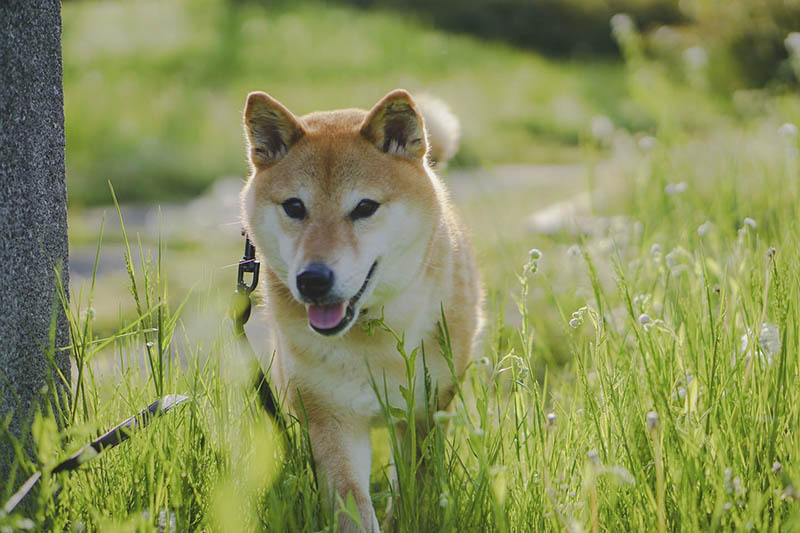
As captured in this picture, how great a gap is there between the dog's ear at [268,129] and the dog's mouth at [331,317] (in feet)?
1.94

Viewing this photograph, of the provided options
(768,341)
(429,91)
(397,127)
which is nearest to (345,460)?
(397,127)

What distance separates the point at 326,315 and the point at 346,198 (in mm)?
382

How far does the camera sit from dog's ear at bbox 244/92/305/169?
2412mm

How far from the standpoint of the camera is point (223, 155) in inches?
325

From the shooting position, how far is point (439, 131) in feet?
10.5

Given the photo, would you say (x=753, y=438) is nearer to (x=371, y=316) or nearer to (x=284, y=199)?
(x=371, y=316)

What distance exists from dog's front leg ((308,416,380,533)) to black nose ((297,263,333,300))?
412 mm

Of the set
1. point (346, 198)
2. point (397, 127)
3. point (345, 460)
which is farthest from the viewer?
point (397, 127)

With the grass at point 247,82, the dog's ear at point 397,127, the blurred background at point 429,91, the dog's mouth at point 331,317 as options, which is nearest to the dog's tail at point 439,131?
the blurred background at point 429,91

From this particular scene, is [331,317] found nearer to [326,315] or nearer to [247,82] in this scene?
[326,315]

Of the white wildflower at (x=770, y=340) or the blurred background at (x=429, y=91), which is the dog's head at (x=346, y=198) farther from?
the white wildflower at (x=770, y=340)

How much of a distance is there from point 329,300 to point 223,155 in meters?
6.46

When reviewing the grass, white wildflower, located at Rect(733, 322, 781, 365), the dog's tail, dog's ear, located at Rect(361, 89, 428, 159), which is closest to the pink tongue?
dog's ear, located at Rect(361, 89, 428, 159)

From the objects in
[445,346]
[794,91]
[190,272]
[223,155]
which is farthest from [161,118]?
[445,346]
